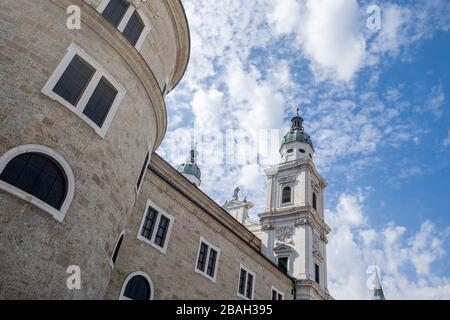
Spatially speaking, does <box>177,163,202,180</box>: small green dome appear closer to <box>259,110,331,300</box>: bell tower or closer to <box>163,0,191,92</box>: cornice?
<box>259,110,331,300</box>: bell tower

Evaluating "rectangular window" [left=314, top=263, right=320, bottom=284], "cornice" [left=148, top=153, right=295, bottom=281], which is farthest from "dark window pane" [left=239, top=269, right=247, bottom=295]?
"rectangular window" [left=314, top=263, right=320, bottom=284]

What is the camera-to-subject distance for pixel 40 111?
8023mm

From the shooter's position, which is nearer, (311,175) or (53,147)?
(53,147)

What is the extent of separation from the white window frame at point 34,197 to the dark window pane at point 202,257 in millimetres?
10855

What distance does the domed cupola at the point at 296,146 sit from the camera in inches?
1602

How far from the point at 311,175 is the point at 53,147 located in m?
32.8

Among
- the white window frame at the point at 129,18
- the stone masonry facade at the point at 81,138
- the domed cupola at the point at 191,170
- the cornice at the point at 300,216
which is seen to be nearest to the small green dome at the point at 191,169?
the domed cupola at the point at 191,170

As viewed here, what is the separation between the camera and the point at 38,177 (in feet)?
25.6

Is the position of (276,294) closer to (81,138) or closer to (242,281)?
(242,281)

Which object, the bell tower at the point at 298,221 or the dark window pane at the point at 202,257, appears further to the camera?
the bell tower at the point at 298,221

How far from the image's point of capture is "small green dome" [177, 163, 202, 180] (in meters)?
48.3

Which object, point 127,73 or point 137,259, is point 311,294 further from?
Result: point 127,73

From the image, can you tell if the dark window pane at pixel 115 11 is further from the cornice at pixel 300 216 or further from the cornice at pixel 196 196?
the cornice at pixel 300 216
